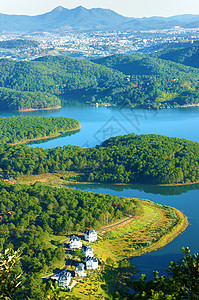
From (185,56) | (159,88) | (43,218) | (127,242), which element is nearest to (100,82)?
(159,88)

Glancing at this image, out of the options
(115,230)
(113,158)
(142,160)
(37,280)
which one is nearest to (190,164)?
(142,160)

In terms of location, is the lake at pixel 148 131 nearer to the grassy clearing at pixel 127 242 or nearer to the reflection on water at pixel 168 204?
the reflection on water at pixel 168 204

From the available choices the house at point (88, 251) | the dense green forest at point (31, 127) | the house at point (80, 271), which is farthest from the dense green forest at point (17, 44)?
the house at point (80, 271)

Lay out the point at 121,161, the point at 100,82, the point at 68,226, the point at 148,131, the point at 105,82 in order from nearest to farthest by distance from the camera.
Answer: the point at 68,226
the point at 121,161
the point at 148,131
the point at 105,82
the point at 100,82

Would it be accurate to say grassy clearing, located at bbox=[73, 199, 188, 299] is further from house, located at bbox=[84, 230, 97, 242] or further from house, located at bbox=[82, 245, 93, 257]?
house, located at bbox=[82, 245, 93, 257]

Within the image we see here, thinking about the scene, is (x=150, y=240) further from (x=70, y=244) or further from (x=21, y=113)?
(x=21, y=113)

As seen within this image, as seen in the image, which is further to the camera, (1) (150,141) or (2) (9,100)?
(2) (9,100)

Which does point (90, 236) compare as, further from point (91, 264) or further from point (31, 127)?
point (31, 127)
